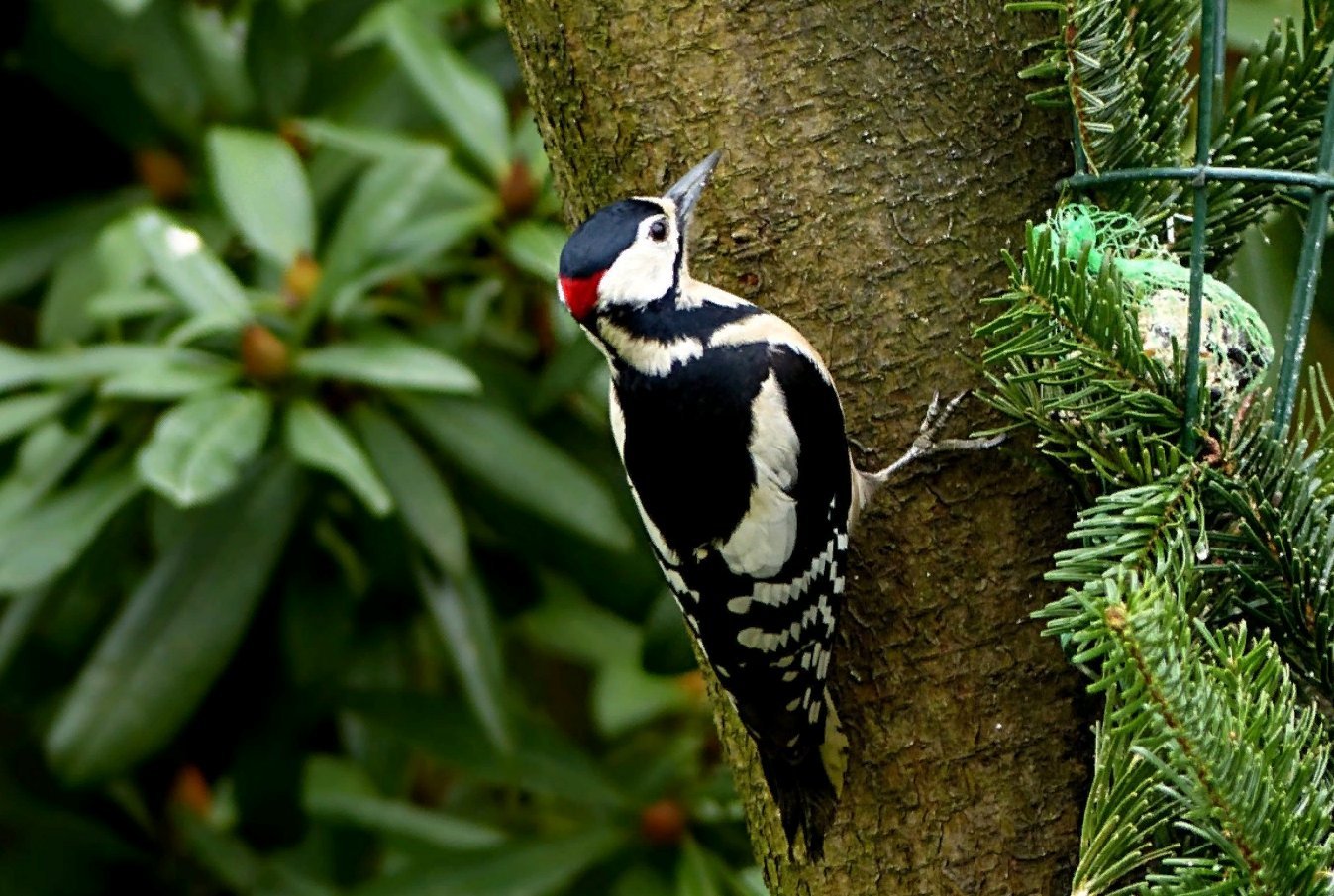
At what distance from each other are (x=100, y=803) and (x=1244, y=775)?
2.17m

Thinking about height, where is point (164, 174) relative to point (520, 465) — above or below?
above

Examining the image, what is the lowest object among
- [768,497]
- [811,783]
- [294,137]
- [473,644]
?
[473,644]

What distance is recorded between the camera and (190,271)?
199cm

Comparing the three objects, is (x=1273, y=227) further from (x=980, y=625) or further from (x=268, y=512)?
(x=268, y=512)

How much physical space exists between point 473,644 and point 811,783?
0.91 meters

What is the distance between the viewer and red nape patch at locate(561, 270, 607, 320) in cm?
147

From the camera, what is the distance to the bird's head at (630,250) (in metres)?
1.35

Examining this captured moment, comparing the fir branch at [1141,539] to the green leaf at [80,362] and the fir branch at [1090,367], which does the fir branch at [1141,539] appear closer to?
the fir branch at [1090,367]

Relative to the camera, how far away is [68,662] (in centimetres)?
243

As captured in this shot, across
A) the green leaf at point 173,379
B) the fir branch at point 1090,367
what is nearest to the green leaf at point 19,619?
the green leaf at point 173,379

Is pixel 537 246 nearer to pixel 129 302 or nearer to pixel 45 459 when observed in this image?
pixel 129 302

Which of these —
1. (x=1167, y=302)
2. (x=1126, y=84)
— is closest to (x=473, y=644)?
(x=1167, y=302)

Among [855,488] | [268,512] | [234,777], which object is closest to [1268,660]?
[855,488]

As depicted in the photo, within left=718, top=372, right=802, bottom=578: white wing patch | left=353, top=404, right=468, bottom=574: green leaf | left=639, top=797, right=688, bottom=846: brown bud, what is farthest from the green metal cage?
left=639, top=797, right=688, bottom=846: brown bud
